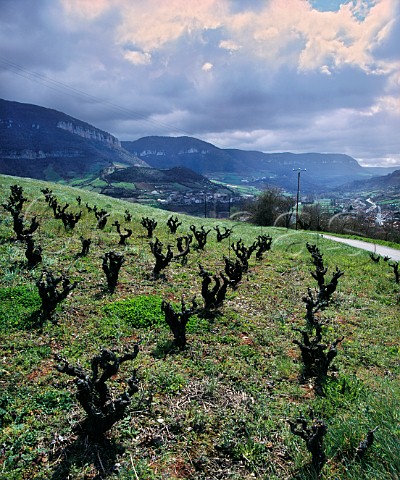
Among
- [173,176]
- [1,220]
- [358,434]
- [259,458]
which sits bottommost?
[259,458]

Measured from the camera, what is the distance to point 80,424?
4.85m

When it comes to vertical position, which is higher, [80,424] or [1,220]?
[1,220]

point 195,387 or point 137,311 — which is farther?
point 137,311

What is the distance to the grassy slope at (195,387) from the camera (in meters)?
4.35

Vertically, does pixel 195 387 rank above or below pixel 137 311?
below

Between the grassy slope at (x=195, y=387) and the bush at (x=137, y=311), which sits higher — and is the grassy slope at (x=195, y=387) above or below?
below

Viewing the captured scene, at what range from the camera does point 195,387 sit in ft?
19.6

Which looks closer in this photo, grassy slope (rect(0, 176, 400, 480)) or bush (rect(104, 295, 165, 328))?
grassy slope (rect(0, 176, 400, 480))

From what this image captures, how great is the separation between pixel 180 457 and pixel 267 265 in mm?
12057

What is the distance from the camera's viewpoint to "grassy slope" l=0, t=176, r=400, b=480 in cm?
435

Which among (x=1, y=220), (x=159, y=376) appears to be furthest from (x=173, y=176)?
(x=159, y=376)

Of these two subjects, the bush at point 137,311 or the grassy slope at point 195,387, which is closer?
the grassy slope at point 195,387

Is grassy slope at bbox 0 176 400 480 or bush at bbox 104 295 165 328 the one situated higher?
bush at bbox 104 295 165 328

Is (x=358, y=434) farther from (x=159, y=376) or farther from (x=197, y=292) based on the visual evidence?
(x=197, y=292)
